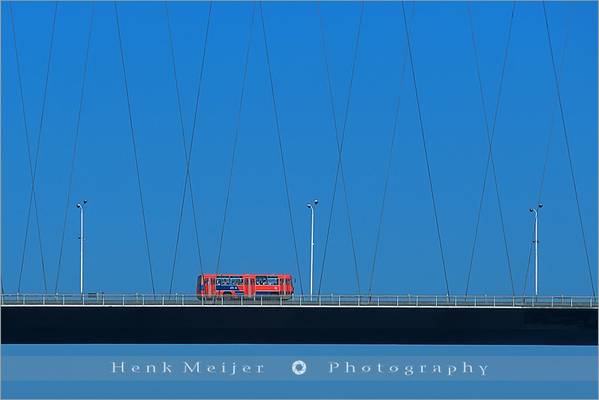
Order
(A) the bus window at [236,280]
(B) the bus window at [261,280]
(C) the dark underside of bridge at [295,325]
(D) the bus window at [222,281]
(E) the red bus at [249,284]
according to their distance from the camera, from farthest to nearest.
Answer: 1. (B) the bus window at [261,280]
2. (A) the bus window at [236,280]
3. (D) the bus window at [222,281]
4. (E) the red bus at [249,284]
5. (C) the dark underside of bridge at [295,325]

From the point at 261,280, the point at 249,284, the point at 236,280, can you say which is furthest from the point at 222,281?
the point at 261,280

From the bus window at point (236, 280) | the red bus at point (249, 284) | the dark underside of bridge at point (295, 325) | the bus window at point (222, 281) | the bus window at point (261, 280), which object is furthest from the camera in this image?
the bus window at point (261, 280)

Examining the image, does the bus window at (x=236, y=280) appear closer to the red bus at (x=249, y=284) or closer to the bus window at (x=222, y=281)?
the red bus at (x=249, y=284)

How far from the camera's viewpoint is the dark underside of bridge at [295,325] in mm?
87688

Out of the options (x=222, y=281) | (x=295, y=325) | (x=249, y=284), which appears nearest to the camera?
(x=295, y=325)

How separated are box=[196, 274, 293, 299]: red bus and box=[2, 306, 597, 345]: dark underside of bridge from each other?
→ 25590mm

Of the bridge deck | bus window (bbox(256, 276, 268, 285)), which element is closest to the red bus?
bus window (bbox(256, 276, 268, 285))

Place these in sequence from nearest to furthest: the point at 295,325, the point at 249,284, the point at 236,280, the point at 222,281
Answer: the point at 295,325, the point at 222,281, the point at 249,284, the point at 236,280

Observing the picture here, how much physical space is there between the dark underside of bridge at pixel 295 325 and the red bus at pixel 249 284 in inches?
1007

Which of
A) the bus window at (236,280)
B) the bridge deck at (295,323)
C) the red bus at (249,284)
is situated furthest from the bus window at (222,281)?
the bridge deck at (295,323)

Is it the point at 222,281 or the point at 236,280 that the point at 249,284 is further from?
the point at 222,281

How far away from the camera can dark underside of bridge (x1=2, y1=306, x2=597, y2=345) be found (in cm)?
8769

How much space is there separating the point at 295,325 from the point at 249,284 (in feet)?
92.2

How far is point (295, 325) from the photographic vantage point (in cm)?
8825
